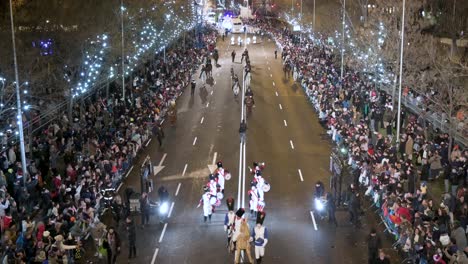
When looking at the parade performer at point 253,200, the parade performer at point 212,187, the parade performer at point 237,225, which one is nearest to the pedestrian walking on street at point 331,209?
the parade performer at point 253,200

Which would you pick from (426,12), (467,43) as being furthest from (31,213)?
(426,12)

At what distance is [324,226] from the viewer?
21719mm

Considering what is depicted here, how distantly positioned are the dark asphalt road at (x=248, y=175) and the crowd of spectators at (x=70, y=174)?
1.28 m

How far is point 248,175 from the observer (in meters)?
Result: 27.9

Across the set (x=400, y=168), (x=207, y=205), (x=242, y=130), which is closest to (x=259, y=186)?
(x=207, y=205)

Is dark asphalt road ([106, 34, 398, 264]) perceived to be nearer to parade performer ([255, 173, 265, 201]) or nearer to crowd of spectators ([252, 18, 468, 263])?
parade performer ([255, 173, 265, 201])

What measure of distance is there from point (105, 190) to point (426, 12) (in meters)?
34.0

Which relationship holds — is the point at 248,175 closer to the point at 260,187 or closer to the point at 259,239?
the point at 260,187

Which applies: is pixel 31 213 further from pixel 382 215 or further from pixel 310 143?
pixel 310 143

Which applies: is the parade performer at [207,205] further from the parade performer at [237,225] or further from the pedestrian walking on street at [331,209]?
the pedestrian walking on street at [331,209]

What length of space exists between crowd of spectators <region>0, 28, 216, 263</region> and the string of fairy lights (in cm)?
128

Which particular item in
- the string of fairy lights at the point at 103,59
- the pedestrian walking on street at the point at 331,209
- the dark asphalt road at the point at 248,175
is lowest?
the dark asphalt road at the point at 248,175

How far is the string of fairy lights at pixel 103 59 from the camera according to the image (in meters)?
28.5

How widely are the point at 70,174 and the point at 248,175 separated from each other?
8.11 m
